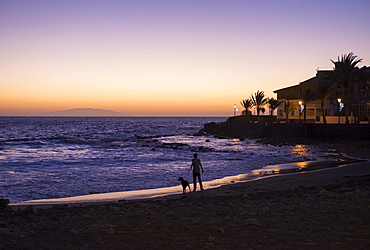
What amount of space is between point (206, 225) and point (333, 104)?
56029mm

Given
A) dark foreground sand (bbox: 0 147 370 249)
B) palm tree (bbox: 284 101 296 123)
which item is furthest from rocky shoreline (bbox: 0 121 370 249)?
palm tree (bbox: 284 101 296 123)

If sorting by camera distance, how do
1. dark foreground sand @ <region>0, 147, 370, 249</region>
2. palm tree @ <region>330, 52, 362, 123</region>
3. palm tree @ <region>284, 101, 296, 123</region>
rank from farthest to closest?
palm tree @ <region>284, 101, 296, 123</region> < palm tree @ <region>330, 52, 362, 123</region> < dark foreground sand @ <region>0, 147, 370, 249</region>

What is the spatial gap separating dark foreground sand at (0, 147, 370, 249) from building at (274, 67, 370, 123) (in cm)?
4223

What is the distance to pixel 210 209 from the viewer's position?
924 cm

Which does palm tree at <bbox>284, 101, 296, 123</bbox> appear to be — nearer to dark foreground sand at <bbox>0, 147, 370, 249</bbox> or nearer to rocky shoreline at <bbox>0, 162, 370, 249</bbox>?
rocky shoreline at <bbox>0, 162, 370, 249</bbox>

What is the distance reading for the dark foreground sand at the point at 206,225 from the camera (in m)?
6.43

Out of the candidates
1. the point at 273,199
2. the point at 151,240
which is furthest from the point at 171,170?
the point at 151,240

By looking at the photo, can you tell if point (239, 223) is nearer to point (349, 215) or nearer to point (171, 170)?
point (349, 215)

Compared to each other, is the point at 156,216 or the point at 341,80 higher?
the point at 341,80

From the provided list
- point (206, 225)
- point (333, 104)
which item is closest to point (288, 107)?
point (333, 104)

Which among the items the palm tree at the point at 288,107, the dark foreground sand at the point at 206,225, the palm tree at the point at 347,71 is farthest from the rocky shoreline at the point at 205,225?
the palm tree at the point at 288,107

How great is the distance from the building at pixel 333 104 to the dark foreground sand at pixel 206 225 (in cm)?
4223

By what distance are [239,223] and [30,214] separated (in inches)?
206

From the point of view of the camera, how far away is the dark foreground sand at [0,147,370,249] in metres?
6.43
